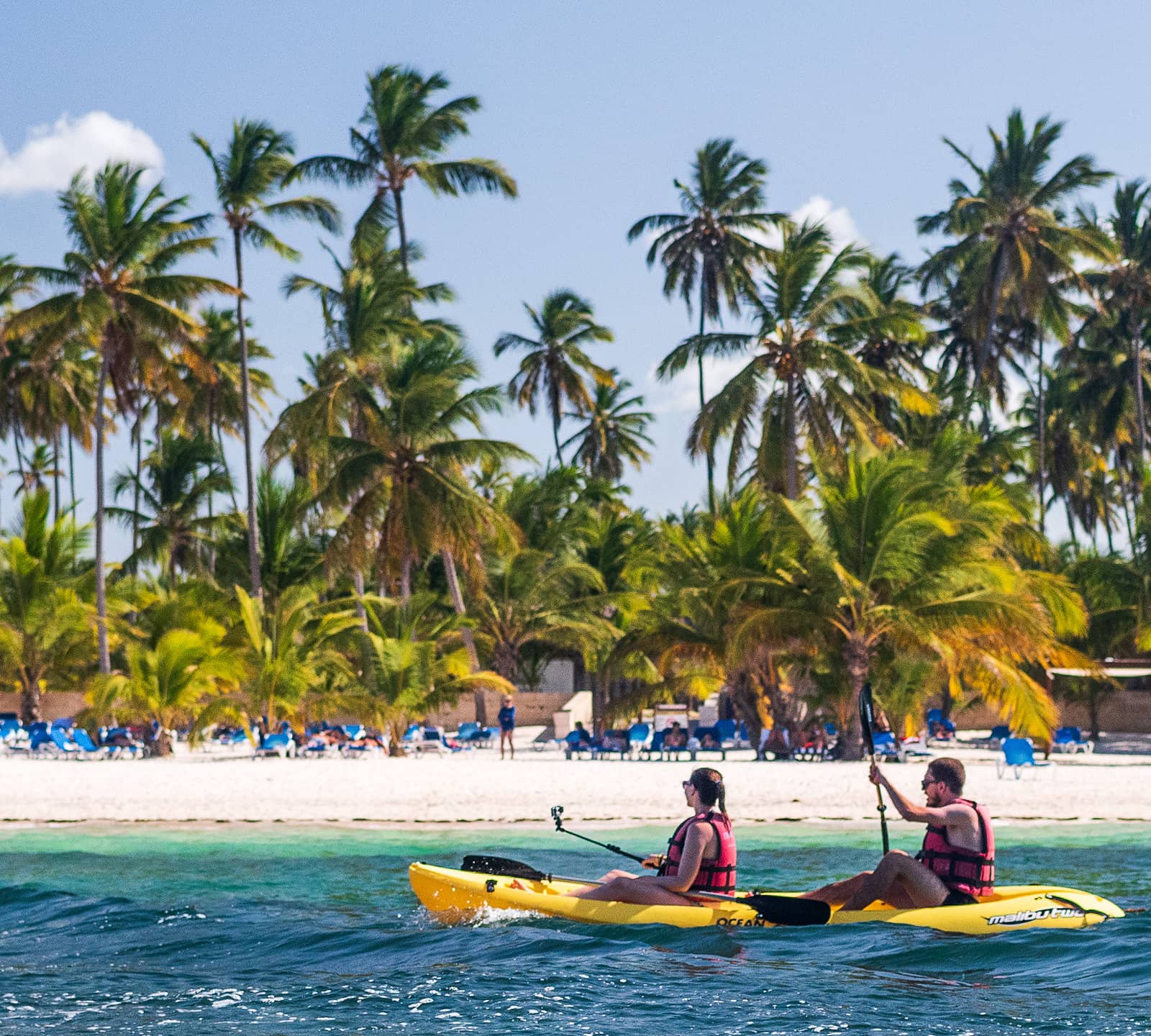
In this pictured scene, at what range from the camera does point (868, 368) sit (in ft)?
93.6

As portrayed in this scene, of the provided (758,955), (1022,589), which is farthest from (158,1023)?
(1022,589)

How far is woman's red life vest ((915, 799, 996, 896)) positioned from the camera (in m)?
8.89

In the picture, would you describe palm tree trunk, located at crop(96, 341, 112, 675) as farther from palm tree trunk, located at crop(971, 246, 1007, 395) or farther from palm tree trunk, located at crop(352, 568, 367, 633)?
palm tree trunk, located at crop(971, 246, 1007, 395)

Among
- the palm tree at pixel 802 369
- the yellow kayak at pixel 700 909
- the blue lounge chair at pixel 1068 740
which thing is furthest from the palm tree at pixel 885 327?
the yellow kayak at pixel 700 909

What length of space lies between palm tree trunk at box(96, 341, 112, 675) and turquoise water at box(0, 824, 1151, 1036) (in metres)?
14.6

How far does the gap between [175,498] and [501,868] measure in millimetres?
32956

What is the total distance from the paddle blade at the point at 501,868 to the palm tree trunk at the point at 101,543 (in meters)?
16.8

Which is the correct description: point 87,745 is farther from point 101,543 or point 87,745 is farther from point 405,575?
point 405,575

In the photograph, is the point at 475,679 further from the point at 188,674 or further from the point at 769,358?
the point at 769,358

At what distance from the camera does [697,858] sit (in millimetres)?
9023

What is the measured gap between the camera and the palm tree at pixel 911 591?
66.3 ft

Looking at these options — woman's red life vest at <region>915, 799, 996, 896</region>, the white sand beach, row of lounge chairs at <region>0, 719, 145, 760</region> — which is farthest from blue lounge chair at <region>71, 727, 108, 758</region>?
woman's red life vest at <region>915, 799, 996, 896</region>

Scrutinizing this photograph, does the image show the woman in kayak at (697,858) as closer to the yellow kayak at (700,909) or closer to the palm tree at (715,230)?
the yellow kayak at (700,909)

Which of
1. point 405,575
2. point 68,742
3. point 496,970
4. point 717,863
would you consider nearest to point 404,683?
point 68,742
